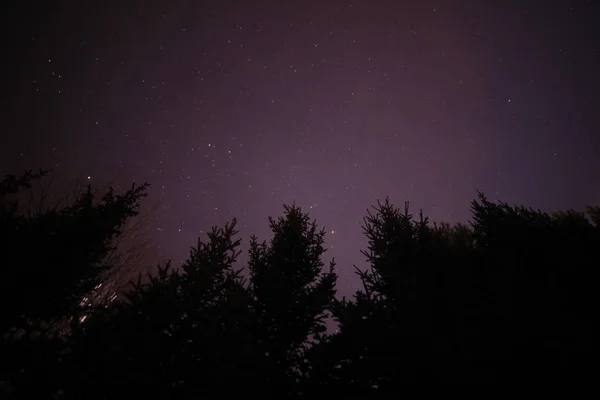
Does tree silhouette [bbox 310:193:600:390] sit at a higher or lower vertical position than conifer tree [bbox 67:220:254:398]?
higher

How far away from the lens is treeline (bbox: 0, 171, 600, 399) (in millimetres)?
4980

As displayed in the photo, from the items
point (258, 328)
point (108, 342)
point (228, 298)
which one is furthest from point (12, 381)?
point (258, 328)

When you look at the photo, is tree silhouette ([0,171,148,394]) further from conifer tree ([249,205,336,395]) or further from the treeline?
conifer tree ([249,205,336,395])

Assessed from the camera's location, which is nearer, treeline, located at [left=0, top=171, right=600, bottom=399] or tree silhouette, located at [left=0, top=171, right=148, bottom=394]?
treeline, located at [left=0, top=171, right=600, bottom=399]

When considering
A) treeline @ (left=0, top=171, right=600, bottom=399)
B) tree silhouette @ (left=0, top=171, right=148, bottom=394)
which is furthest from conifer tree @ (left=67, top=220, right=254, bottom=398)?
tree silhouette @ (left=0, top=171, right=148, bottom=394)

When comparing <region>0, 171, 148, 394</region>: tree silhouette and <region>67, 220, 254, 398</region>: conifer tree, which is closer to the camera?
<region>67, 220, 254, 398</region>: conifer tree

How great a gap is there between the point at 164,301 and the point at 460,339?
6.59 meters

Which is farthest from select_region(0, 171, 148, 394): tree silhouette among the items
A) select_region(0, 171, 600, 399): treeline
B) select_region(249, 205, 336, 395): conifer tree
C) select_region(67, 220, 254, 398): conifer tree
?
select_region(249, 205, 336, 395): conifer tree

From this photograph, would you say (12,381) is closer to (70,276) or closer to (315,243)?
(70,276)

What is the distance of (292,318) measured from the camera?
24.6ft

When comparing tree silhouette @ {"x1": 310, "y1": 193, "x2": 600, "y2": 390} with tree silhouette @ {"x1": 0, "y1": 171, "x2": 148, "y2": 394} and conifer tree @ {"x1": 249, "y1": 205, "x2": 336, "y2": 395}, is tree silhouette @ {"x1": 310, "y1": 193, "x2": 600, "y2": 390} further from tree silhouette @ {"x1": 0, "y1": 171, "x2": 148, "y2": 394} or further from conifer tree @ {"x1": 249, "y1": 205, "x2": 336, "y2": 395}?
tree silhouette @ {"x1": 0, "y1": 171, "x2": 148, "y2": 394}

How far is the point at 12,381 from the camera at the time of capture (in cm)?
437

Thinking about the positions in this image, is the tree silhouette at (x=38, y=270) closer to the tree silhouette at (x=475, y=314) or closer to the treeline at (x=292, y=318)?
the treeline at (x=292, y=318)

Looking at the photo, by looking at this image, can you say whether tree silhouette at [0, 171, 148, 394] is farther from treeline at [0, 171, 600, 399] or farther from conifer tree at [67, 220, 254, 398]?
conifer tree at [67, 220, 254, 398]
